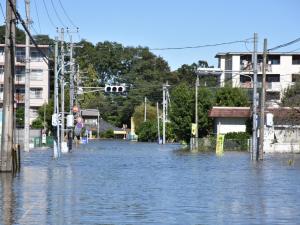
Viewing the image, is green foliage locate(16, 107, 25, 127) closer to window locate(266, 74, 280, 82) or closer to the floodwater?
window locate(266, 74, 280, 82)

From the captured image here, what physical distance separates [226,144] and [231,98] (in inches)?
609

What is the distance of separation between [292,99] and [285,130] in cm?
448

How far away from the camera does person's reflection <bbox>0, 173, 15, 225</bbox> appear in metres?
17.0

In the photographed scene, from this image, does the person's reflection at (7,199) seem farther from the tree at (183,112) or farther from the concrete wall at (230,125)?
the tree at (183,112)

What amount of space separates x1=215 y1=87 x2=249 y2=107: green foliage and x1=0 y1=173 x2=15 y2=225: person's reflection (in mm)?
58039

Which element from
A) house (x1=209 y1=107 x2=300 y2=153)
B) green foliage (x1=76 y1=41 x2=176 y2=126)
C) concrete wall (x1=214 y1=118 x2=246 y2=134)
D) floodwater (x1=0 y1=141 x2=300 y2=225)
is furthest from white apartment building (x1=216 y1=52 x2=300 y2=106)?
floodwater (x1=0 y1=141 x2=300 y2=225)

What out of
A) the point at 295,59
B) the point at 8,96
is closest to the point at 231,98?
the point at 295,59

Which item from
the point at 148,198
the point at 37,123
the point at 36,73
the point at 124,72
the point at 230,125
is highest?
the point at 124,72

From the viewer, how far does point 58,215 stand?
1777cm

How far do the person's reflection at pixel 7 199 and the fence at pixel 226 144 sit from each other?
1666 inches

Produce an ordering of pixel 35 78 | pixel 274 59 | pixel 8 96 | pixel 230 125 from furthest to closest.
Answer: pixel 35 78
pixel 274 59
pixel 230 125
pixel 8 96

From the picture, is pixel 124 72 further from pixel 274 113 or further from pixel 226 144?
pixel 274 113

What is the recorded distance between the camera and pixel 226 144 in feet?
238

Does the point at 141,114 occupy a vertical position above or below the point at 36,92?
below
